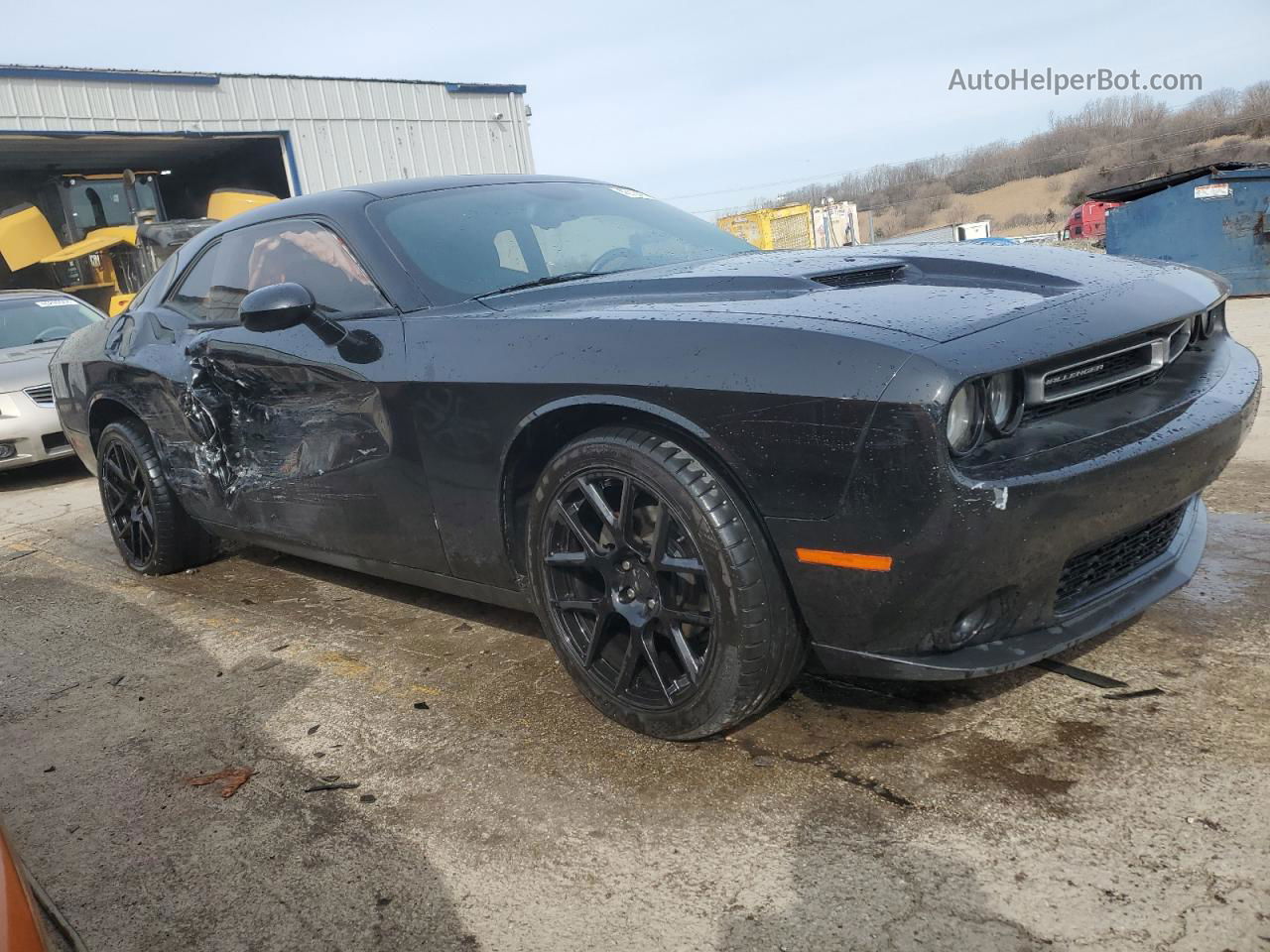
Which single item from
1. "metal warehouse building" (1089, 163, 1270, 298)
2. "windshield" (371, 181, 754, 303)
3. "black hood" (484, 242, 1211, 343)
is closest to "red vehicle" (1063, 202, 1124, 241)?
"metal warehouse building" (1089, 163, 1270, 298)

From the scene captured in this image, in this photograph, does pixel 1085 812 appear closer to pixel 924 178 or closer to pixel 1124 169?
pixel 1124 169

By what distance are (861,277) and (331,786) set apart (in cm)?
178

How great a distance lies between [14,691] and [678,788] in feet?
7.71

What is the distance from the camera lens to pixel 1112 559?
2.26 m

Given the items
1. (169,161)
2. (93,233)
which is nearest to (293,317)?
(93,233)

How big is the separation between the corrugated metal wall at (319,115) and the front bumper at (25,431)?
10.6 m

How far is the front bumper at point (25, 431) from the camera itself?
700cm

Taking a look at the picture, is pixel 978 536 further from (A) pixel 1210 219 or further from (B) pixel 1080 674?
(A) pixel 1210 219

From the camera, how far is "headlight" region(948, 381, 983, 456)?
191 cm

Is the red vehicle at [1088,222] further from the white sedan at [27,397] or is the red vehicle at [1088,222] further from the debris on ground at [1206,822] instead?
the debris on ground at [1206,822]

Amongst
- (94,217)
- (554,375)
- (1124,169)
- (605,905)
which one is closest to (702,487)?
(554,375)

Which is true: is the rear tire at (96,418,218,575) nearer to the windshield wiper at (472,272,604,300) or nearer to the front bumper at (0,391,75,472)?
the windshield wiper at (472,272,604,300)

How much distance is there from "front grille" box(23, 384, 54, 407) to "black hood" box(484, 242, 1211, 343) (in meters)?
5.74

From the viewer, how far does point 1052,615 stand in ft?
6.93
